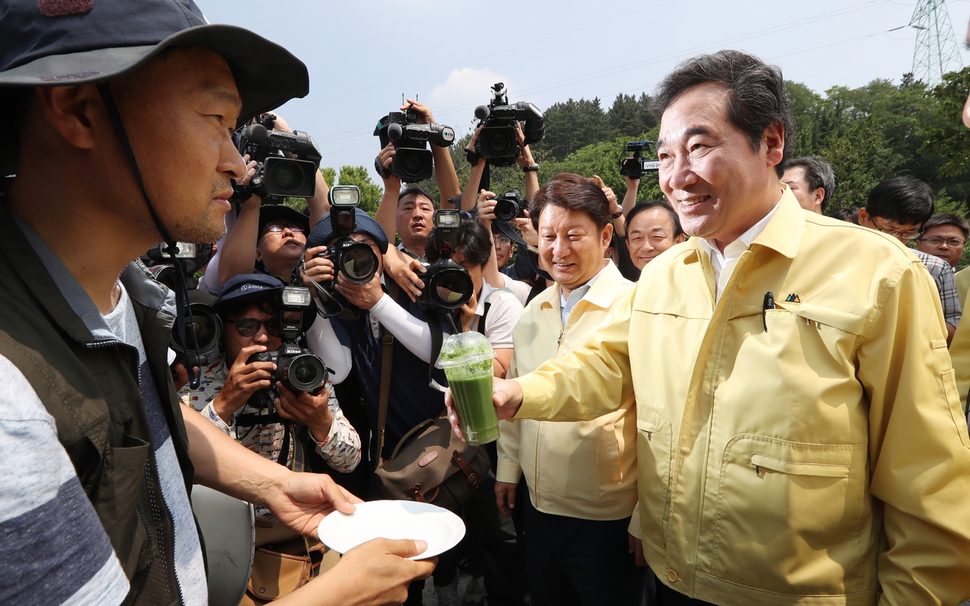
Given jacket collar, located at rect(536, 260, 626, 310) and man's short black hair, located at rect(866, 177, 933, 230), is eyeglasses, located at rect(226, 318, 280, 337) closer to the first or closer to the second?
jacket collar, located at rect(536, 260, 626, 310)

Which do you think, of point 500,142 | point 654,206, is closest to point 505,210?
point 500,142

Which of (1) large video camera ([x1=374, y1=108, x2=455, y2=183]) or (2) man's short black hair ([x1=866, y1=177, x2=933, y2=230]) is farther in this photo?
(2) man's short black hair ([x1=866, y1=177, x2=933, y2=230])

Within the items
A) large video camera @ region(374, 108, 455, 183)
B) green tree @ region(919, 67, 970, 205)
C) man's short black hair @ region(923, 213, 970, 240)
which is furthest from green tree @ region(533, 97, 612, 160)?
large video camera @ region(374, 108, 455, 183)

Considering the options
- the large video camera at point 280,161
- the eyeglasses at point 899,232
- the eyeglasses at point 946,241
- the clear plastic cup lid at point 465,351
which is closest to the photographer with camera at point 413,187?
the large video camera at point 280,161

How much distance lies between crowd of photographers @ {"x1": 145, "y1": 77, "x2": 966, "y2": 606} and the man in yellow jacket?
0.64 m

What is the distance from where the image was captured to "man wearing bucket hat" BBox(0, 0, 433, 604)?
914 millimetres

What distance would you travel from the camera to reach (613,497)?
2578 mm

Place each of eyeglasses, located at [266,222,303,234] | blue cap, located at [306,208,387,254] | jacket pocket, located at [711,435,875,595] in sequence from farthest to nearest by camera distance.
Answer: eyeglasses, located at [266,222,303,234] < blue cap, located at [306,208,387,254] < jacket pocket, located at [711,435,875,595]

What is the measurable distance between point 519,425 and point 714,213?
1.64 metres

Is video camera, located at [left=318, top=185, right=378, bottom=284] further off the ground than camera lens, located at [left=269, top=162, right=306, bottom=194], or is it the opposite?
camera lens, located at [left=269, top=162, right=306, bottom=194]

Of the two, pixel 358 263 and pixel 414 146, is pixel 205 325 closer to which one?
pixel 358 263

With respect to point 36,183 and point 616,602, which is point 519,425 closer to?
point 616,602

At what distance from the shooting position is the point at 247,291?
288cm

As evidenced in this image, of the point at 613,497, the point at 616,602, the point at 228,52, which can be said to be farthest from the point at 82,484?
the point at 616,602
